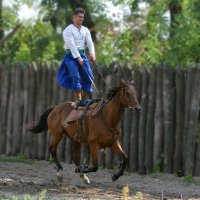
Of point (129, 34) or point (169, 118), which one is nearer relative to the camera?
point (169, 118)

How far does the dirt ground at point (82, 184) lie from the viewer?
10274 mm

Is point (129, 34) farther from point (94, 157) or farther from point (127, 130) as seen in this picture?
point (94, 157)

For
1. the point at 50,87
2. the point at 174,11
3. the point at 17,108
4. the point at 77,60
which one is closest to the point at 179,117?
the point at 77,60

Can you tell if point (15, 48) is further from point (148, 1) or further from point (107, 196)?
point (107, 196)

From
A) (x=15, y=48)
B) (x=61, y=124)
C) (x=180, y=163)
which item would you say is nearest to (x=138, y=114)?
(x=180, y=163)

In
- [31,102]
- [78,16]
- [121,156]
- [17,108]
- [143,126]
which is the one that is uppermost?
[78,16]

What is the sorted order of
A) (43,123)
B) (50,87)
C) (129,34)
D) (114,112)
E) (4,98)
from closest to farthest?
1. (114,112)
2. (43,123)
3. (50,87)
4. (4,98)
5. (129,34)

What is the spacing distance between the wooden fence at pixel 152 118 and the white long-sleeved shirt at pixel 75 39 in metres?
2.25

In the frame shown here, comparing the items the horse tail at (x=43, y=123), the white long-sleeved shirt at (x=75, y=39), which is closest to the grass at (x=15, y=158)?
the horse tail at (x=43, y=123)

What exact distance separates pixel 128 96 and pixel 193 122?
287 cm

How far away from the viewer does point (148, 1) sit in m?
19.9

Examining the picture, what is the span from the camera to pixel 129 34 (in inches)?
906

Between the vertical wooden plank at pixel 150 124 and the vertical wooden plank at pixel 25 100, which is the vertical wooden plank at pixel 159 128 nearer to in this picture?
the vertical wooden plank at pixel 150 124

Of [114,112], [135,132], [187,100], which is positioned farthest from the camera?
[135,132]
